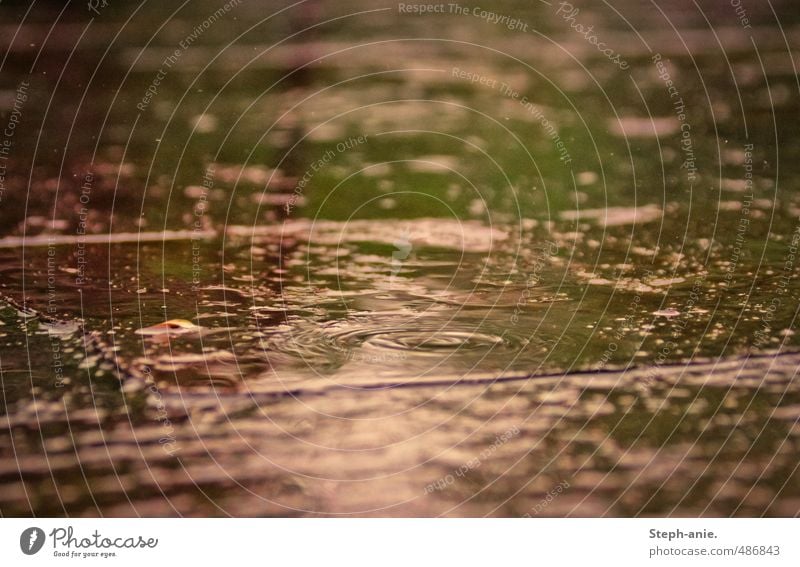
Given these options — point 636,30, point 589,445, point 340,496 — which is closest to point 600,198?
point 636,30

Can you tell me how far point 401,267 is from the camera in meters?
1.23

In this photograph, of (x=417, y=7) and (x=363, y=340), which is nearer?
(x=363, y=340)

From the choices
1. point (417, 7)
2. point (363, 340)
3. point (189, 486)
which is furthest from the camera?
point (417, 7)

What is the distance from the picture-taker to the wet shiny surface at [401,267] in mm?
930

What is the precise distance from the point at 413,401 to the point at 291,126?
22.3 inches

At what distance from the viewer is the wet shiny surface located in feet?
3.05

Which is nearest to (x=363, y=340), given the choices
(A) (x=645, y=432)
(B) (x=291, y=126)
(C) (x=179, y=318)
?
(C) (x=179, y=318)

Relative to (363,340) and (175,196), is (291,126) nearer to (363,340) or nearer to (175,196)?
(175,196)

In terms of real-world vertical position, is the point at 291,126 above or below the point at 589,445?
above

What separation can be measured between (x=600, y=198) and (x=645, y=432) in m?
0.46

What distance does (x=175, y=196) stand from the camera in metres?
1.33

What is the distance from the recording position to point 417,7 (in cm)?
130

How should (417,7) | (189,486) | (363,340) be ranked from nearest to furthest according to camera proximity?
(189,486), (363,340), (417,7)
